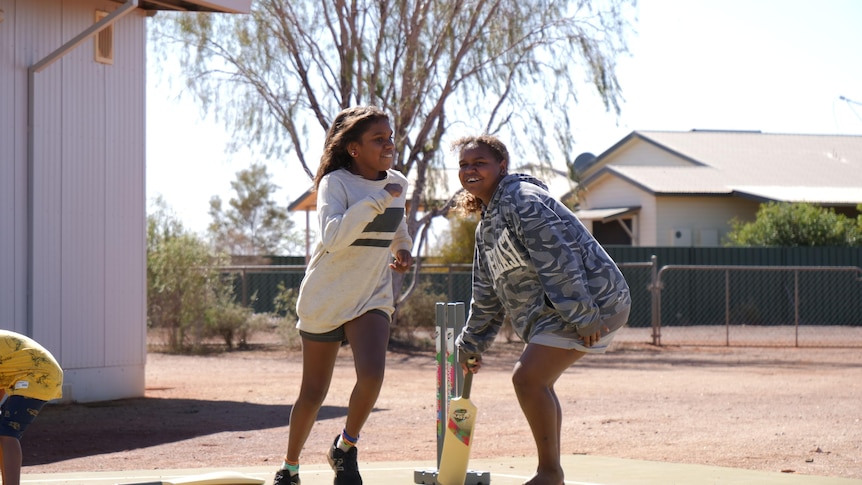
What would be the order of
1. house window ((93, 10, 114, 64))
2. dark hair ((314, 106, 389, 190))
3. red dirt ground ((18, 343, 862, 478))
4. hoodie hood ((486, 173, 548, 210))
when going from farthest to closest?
house window ((93, 10, 114, 64))
red dirt ground ((18, 343, 862, 478))
dark hair ((314, 106, 389, 190))
hoodie hood ((486, 173, 548, 210))

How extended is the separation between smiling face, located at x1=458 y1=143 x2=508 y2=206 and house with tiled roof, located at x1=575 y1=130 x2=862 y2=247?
26.0 meters

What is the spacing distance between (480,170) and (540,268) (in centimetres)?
60

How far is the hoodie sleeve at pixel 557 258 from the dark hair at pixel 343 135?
99 cm

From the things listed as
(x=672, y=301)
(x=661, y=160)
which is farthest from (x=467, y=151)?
(x=661, y=160)

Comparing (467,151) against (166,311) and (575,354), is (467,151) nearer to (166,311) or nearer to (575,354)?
(575,354)

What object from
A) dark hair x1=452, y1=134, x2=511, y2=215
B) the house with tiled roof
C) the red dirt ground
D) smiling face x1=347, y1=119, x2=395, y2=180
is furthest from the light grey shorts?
the house with tiled roof

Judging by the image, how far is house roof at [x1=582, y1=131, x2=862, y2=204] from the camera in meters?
33.4

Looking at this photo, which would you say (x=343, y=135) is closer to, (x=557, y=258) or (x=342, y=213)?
(x=342, y=213)

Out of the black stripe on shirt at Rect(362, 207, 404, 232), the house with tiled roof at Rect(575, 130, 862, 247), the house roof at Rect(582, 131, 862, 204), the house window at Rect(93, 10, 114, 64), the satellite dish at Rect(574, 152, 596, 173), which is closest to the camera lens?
the black stripe on shirt at Rect(362, 207, 404, 232)

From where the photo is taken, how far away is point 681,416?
11188 millimetres

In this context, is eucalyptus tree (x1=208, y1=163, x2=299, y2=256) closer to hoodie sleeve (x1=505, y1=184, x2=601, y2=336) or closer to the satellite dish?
the satellite dish

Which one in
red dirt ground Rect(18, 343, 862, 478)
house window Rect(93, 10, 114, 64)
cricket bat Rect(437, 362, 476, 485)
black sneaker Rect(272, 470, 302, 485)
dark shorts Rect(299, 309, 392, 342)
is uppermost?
house window Rect(93, 10, 114, 64)

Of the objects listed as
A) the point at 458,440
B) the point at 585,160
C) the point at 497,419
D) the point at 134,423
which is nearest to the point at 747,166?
the point at 585,160

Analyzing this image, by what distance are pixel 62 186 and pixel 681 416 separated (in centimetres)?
631
